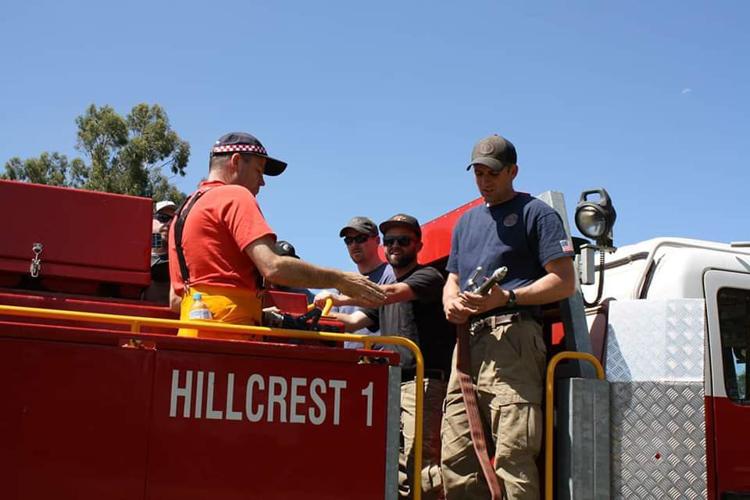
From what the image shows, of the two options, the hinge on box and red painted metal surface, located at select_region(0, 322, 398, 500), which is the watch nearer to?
red painted metal surface, located at select_region(0, 322, 398, 500)

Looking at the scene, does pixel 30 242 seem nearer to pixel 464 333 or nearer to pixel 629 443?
pixel 464 333

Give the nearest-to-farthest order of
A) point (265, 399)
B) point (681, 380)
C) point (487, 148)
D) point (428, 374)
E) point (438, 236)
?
1. point (265, 399)
2. point (681, 380)
3. point (487, 148)
4. point (428, 374)
5. point (438, 236)

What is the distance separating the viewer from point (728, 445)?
411 centimetres

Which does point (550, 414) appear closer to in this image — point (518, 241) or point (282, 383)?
point (518, 241)

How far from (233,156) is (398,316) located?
1362 millimetres

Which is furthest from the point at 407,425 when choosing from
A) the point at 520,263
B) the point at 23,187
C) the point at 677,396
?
the point at 23,187

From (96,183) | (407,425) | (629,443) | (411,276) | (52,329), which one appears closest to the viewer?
(52,329)

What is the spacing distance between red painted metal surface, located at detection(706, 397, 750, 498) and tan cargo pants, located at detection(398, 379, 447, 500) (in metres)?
1.34

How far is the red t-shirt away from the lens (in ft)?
12.2

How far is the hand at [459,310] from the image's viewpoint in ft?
13.4

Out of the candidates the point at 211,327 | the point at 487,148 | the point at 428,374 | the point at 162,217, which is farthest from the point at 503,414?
the point at 162,217

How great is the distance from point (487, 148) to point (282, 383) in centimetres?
169

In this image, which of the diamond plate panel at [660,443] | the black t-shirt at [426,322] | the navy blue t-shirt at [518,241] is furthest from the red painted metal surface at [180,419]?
the diamond plate panel at [660,443]

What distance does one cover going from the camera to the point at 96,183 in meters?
23.4
